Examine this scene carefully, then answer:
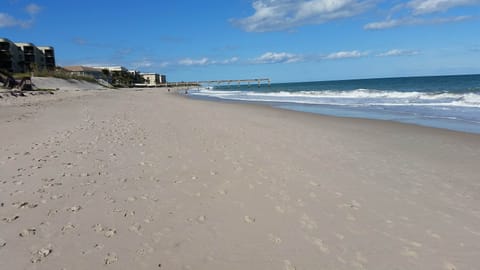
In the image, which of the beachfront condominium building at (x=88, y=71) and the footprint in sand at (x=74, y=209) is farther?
the beachfront condominium building at (x=88, y=71)

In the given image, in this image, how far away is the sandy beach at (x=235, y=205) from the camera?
287cm

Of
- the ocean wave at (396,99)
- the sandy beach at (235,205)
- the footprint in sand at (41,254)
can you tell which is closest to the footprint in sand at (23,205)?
the sandy beach at (235,205)

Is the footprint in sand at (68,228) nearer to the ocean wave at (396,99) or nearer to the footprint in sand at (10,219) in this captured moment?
the footprint in sand at (10,219)

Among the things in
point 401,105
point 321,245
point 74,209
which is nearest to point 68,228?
point 74,209

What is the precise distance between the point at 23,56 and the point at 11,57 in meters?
8.35

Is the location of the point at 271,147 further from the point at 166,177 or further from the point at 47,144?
the point at 47,144

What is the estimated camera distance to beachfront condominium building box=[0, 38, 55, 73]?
6831 cm

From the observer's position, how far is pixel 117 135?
8.39 m

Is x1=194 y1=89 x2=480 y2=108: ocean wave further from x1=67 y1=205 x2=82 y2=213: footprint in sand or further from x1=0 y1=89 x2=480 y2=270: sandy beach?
x1=67 y1=205 x2=82 y2=213: footprint in sand

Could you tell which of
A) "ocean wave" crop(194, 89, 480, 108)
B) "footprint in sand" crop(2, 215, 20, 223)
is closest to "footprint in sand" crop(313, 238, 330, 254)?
"footprint in sand" crop(2, 215, 20, 223)

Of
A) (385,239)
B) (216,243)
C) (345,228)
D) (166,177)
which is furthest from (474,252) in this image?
(166,177)

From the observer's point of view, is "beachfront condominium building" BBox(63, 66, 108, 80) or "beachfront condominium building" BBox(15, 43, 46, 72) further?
"beachfront condominium building" BBox(63, 66, 108, 80)

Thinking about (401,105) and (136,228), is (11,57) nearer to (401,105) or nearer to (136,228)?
(401,105)

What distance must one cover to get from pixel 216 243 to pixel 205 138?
5350 millimetres
